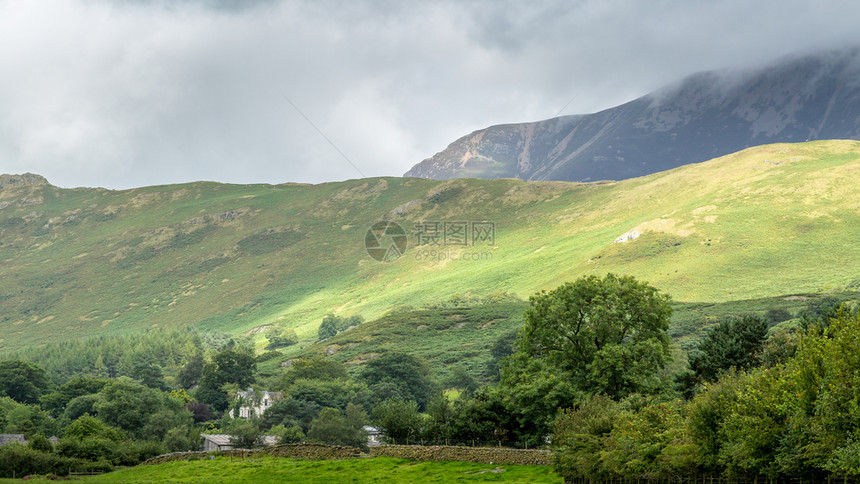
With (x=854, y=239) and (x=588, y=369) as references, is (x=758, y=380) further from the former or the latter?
(x=854, y=239)

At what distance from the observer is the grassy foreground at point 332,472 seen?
40.7 metres

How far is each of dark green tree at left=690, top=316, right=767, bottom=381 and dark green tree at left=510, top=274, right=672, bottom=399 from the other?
2933 millimetres

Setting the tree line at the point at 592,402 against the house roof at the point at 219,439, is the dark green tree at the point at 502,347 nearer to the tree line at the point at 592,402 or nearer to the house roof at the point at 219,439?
the tree line at the point at 592,402

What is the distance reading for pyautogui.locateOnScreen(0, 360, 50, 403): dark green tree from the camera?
117375mm

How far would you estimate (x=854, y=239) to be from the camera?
164000 millimetres

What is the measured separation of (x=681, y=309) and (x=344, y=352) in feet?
231

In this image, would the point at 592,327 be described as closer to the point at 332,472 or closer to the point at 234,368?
the point at 332,472

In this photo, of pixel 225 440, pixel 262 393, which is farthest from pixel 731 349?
pixel 262 393

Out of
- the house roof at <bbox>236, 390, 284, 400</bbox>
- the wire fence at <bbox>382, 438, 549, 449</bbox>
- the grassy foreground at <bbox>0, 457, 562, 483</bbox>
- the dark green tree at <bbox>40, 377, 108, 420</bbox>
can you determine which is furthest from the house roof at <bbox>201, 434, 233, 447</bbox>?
the dark green tree at <bbox>40, 377, 108, 420</bbox>

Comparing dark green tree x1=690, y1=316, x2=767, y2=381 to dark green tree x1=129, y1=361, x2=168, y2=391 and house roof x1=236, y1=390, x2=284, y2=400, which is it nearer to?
house roof x1=236, y1=390, x2=284, y2=400

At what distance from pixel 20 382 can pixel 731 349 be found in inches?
4404

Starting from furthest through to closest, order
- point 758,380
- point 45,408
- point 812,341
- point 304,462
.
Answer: point 45,408 < point 304,462 < point 758,380 < point 812,341

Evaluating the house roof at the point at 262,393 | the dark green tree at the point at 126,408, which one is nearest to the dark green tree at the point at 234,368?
the house roof at the point at 262,393

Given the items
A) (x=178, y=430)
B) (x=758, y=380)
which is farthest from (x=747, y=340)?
(x=178, y=430)
